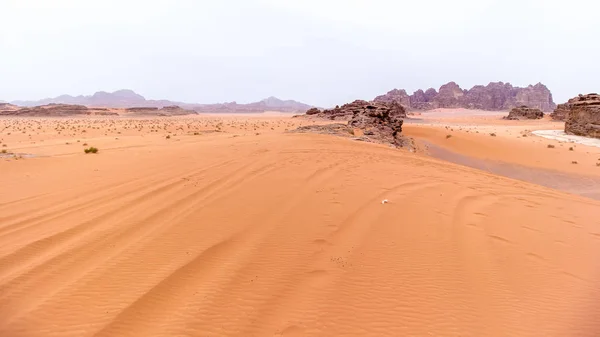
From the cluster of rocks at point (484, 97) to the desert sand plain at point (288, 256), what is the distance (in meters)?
106

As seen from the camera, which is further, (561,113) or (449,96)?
(449,96)

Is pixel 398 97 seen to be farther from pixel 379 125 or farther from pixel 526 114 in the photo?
pixel 379 125

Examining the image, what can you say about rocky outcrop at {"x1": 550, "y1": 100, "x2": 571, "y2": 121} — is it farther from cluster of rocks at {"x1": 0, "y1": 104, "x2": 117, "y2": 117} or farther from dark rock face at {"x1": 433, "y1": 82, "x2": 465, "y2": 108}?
cluster of rocks at {"x1": 0, "y1": 104, "x2": 117, "y2": 117}

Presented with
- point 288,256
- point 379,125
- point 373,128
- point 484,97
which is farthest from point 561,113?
point 288,256

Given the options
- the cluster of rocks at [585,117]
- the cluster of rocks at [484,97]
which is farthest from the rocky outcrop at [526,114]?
the cluster of rocks at [484,97]

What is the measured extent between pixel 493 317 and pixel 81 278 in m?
3.72

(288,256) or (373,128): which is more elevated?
(373,128)

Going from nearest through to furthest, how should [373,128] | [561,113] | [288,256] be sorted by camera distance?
[288,256], [373,128], [561,113]

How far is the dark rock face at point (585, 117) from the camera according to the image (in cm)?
2629

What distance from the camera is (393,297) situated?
3.16 meters

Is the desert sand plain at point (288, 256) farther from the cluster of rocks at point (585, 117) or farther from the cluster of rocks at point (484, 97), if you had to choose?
the cluster of rocks at point (484, 97)

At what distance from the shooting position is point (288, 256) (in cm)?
383

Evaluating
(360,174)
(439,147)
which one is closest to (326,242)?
(360,174)

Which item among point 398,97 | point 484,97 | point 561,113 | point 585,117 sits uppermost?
point 484,97
